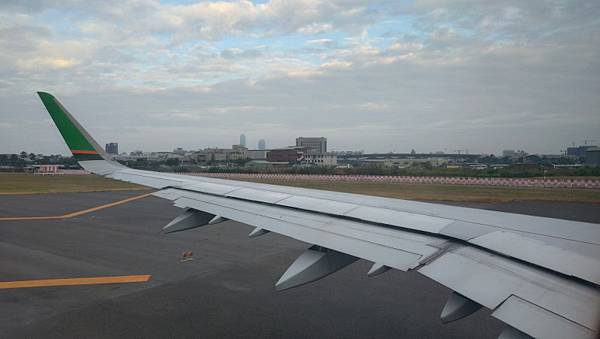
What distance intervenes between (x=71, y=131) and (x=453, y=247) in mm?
7282

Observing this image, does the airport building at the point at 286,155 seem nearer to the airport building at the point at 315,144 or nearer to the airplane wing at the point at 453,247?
the airport building at the point at 315,144

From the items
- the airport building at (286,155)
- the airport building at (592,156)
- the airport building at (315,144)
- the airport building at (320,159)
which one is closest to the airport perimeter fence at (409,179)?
the airport building at (286,155)

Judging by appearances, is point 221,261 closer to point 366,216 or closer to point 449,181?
point 366,216

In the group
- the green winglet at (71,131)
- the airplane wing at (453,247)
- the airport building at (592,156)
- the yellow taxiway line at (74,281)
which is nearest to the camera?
the airplane wing at (453,247)

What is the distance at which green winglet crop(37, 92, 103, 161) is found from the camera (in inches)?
302

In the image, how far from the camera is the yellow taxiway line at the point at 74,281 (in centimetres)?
780

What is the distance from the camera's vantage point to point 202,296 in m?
7.19

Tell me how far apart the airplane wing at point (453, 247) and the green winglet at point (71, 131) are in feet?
9.72

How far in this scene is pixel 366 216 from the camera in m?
4.85

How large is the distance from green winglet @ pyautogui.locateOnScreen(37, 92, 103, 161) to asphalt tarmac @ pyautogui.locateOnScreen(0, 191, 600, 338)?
2.44 m

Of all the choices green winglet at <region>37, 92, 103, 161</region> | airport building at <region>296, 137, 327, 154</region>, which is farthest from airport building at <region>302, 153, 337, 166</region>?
green winglet at <region>37, 92, 103, 161</region>

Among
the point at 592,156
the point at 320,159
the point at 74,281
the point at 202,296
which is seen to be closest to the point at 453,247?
the point at 592,156

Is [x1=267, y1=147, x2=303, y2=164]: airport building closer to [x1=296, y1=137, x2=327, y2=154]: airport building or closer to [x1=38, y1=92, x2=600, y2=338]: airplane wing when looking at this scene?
[x1=296, y1=137, x2=327, y2=154]: airport building

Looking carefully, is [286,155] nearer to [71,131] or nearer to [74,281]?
[71,131]
